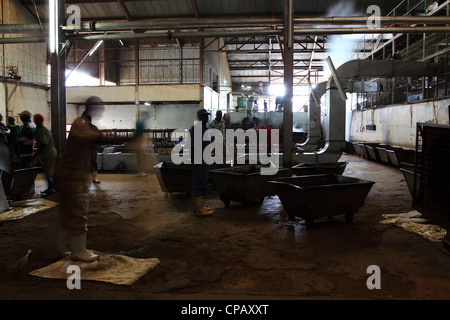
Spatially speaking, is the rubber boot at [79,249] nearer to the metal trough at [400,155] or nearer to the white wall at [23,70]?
the metal trough at [400,155]

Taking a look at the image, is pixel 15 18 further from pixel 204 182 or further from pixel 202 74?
pixel 204 182

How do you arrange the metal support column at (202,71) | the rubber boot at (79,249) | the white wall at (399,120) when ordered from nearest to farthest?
the rubber boot at (79,249), the white wall at (399,120), the metal support column at (202,71)

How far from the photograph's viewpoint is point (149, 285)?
343 centimetres

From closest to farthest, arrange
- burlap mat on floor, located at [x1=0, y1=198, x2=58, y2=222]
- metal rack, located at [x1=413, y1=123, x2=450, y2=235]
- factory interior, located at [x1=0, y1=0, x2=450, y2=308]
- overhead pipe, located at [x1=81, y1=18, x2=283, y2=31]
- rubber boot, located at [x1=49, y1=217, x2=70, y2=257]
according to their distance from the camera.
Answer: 1. factory interior, located at [x1=0, y1=0, x2=450, y2=308]
2. rubber boot, located at [x1=49, y1=217, x2=70, y2=257]
3. metal rack, located at [x1=413, y1=123, x2=450, y2=235]
4. burlap mat on floor, located at [x1=0, y1=198, x2=58, y2=222]
5. overhead pipe, located at [x1=81, y1=18, x2=283, y2=31]

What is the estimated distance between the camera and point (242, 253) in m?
4.36

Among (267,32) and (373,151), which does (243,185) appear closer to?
(267,32)

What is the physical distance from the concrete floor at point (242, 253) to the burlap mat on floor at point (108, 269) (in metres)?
0.09

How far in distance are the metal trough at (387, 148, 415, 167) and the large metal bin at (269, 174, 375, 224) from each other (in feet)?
24.6

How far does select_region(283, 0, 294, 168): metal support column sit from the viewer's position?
830 centimetres

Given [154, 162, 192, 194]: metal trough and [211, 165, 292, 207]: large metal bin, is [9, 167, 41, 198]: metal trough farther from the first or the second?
[211, 165, 292, 207]: large metal bin
